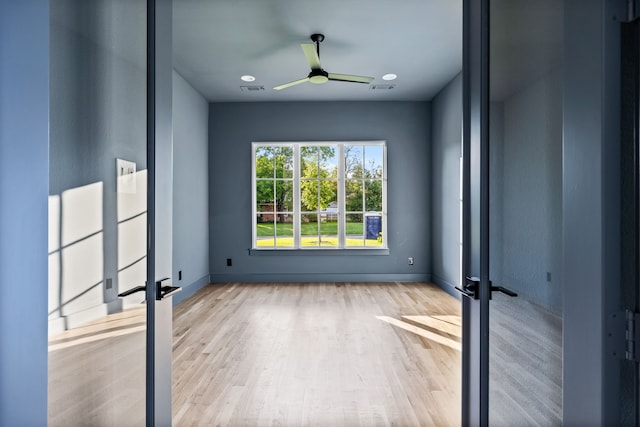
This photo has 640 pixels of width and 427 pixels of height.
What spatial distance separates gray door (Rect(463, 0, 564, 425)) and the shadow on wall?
4.15 feet

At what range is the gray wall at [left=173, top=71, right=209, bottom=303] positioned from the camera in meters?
4.61

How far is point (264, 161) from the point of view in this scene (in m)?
6.01

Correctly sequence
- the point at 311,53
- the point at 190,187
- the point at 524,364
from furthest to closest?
1. the point at 190,187
2. the point at 311,53
3. the point at 524,364

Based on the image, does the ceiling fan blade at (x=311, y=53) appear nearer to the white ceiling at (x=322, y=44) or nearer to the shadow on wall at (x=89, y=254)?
the white ceiling at (x=322, y=44)

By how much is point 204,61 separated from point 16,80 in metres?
3.49

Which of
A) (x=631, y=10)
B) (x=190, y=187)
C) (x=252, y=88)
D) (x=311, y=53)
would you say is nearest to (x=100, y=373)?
(x=631, y=10)

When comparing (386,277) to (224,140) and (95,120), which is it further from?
(95,120)

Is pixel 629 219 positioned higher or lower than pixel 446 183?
lower

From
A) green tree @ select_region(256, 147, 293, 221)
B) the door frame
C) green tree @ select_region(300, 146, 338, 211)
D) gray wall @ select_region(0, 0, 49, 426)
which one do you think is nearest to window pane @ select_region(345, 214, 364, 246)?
green tree @ select_region(300, 146, 338, 211)

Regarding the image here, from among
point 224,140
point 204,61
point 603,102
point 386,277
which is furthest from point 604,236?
point 224,140

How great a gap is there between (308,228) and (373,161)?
4.86 feet

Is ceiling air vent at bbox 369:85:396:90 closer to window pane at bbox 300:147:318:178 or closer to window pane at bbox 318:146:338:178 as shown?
window pane at bbox 318:146:338:178

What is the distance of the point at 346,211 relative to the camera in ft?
19.7

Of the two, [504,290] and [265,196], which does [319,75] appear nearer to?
[265,196]
